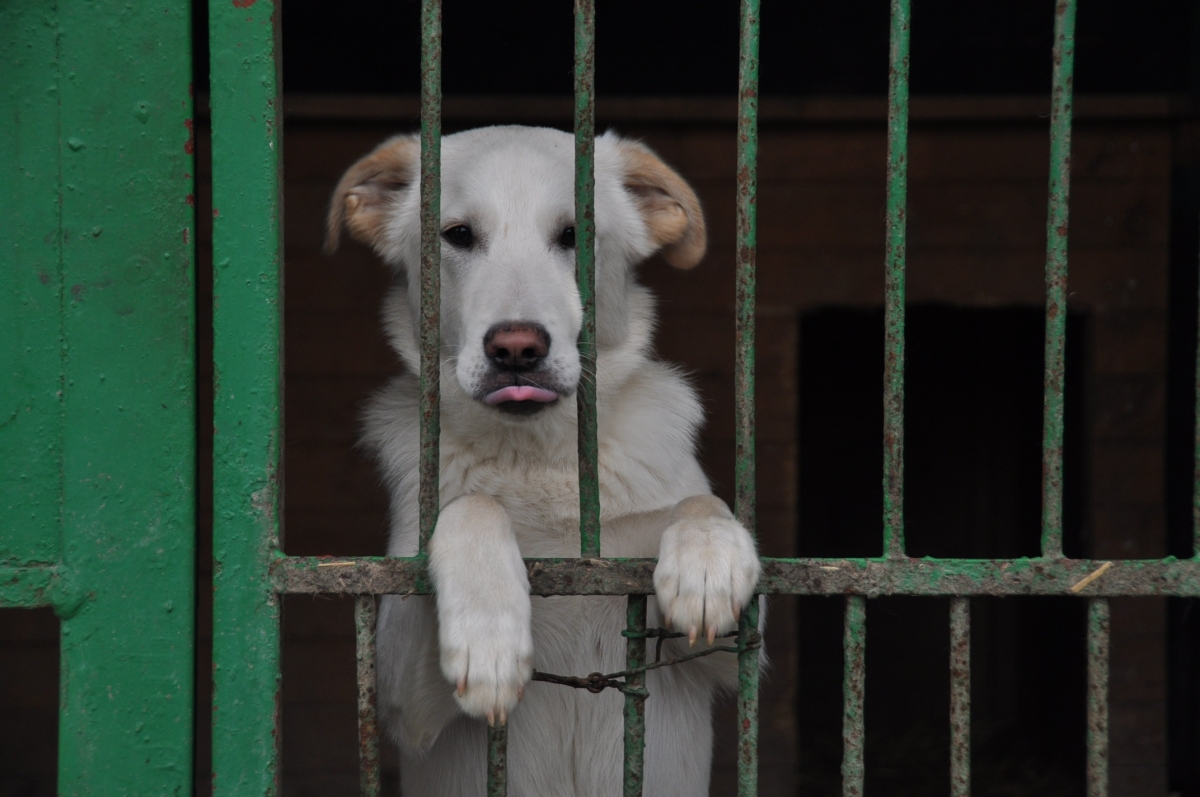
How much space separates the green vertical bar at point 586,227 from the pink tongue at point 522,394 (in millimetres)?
185

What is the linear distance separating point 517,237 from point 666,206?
56 centimetres

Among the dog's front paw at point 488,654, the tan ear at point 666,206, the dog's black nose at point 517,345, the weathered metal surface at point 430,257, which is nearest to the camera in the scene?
the dog's front paw at point 488,654

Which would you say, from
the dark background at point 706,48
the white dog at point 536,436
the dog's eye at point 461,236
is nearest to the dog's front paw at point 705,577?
the white dog at point 536,436

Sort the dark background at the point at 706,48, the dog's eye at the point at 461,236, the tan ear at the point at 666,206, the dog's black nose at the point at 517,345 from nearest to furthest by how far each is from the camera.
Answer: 1. the dog's black nose at the point at 517,345
2. the dog's eye at the point at 461,236
3. the tan ear at the point at 666,206
4. the dark background at the point at 706,48

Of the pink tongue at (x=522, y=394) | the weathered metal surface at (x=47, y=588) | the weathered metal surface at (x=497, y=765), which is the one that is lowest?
the weathered metal surface at (x=497, y=765)

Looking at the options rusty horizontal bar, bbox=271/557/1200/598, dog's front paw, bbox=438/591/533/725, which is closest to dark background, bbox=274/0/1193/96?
rusty horizontal bar, bbox=271/557/1200/598

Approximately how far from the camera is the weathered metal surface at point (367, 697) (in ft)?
5.74

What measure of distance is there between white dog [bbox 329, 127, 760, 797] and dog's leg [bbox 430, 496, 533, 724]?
1cm

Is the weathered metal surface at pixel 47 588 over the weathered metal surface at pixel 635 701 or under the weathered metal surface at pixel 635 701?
over

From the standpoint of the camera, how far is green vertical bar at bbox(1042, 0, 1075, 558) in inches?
69.1

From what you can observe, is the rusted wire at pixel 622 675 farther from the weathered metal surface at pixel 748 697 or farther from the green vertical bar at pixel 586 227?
the green vertical bar at pixel 586 227

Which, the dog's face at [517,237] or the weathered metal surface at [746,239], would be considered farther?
the dog's face at [517,237]

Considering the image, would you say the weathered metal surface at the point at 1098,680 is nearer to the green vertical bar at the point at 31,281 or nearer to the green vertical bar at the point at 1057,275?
the green vertical bar at the point at 1057,275

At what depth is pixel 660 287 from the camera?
4.79m
